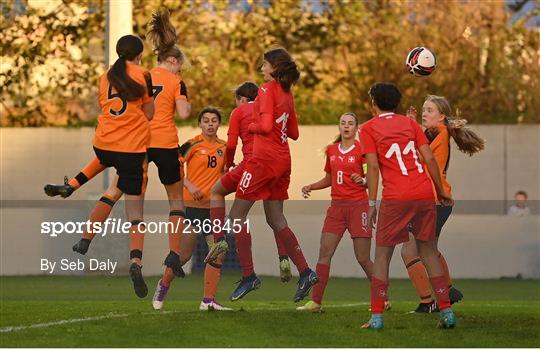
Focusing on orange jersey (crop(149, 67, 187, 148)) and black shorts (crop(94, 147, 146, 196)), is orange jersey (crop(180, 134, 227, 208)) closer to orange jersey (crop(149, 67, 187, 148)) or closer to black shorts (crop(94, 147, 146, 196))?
orange jersey (crop(149, 67, 187, 148))

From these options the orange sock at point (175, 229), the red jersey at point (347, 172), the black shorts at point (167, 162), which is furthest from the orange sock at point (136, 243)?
the red jersey at point (347, 172)

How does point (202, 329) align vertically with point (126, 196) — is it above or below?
below

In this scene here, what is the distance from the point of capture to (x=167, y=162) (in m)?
12.4

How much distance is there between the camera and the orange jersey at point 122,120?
1179cm

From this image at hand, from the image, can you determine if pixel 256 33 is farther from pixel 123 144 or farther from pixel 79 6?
pixel 123 144

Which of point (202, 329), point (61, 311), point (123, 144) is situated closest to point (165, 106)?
point (123, 144)

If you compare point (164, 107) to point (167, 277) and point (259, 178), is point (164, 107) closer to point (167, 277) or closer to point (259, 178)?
point (259, 178)

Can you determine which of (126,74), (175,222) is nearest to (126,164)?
(126,74)

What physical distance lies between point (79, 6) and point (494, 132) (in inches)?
325

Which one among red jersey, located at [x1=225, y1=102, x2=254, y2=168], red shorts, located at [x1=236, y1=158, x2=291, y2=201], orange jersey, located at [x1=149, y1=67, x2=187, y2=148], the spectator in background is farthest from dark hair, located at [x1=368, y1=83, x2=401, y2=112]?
the spectator in background

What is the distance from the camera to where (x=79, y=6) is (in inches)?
1060

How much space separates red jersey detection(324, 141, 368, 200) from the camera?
13773mm

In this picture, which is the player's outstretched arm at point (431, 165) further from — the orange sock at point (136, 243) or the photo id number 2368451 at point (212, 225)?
the orange sock at point (136, 243)

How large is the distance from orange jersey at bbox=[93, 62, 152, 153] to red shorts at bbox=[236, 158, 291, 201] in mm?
1149
